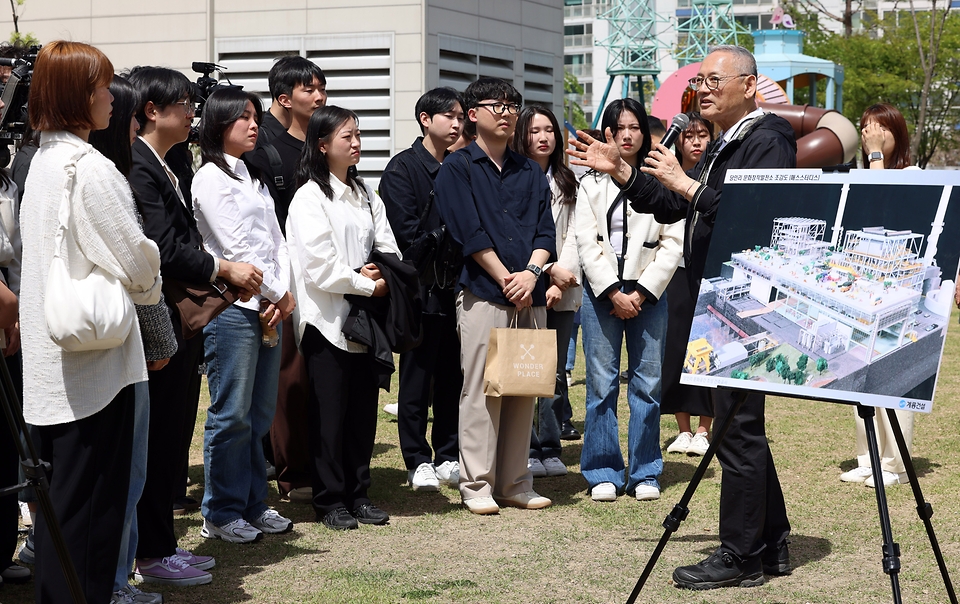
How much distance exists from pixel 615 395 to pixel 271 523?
211 cm

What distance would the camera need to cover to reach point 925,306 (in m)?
3.52

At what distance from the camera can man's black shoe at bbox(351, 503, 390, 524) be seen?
522 cm

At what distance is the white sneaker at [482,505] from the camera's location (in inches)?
215

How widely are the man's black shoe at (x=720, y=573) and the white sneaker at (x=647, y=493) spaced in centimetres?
133

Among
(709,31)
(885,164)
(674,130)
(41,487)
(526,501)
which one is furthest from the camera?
(709,31)

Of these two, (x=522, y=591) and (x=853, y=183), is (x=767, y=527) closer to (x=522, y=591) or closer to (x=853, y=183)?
(x=522, y=591)

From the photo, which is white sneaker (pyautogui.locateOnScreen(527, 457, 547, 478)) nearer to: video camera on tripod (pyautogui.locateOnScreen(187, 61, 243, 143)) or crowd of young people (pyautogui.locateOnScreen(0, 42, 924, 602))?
crowd of young people (pyautogui.locateOnScreen(0, 42, 924, 602))

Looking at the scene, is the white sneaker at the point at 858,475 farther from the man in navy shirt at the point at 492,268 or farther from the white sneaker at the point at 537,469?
the man in navy shirt at the point at 492,268

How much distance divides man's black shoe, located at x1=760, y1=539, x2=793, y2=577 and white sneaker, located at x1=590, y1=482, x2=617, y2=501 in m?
1.35

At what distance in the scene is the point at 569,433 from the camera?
24.9 ft

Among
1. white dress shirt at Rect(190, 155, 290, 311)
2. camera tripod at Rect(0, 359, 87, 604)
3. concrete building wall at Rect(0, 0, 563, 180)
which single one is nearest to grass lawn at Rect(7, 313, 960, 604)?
camera tripod at Rect(0, 359, 87, 604)

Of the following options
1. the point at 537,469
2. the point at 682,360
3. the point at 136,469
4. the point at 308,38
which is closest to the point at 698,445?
the point at 682,360

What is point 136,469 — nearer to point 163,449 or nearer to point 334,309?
point 163,449

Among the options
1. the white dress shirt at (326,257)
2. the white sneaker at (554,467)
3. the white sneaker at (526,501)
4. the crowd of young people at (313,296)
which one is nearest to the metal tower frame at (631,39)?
the white sneaker at (554,467)
